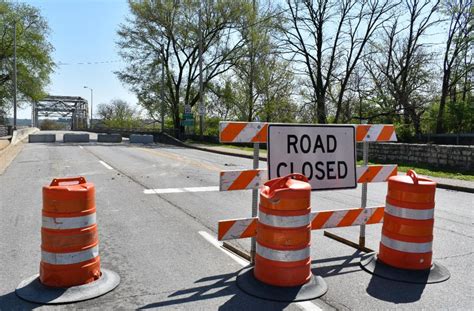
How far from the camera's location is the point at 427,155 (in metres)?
16.3

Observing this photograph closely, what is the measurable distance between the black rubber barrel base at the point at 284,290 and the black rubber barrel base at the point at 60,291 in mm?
1337

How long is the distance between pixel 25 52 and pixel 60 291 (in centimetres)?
4697

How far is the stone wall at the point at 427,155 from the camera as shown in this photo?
47.9 feet

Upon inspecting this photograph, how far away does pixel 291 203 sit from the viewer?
3.90 metres

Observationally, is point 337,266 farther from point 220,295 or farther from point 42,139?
point 42,139

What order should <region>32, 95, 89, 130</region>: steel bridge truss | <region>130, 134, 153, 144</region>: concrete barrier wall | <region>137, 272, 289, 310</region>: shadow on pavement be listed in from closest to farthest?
<region>137, 272, 289, 310</region>: shadow on pavement, <region>130, 134, 153, 144</region>: concrete barrier wall, <region>32, 95, 89, 130</region>: steel bridge truss

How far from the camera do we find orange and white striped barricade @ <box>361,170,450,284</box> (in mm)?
4461

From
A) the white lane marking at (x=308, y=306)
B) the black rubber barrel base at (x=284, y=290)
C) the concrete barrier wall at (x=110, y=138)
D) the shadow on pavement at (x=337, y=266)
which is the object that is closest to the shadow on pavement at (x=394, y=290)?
the shadow on pavement at (x=337, y=266)

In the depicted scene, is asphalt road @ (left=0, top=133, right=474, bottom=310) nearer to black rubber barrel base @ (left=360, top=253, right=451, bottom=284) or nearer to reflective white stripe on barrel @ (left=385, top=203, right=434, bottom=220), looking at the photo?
black rubber barrel base @ (left=360, top=253, right=451, bottom=284)

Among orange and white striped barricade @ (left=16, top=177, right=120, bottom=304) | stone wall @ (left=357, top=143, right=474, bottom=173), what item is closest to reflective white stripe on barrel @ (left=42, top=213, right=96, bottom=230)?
orange and white striped barricade @ (left=16, top=177, right=120, bottom=304)

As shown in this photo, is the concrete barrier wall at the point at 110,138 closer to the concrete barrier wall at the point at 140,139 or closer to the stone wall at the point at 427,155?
the concrete barrier wall at the point at 140,139

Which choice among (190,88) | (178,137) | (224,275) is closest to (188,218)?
(224,275)

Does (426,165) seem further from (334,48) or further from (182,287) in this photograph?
(334,48)

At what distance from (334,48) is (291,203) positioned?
33036 millimetres
